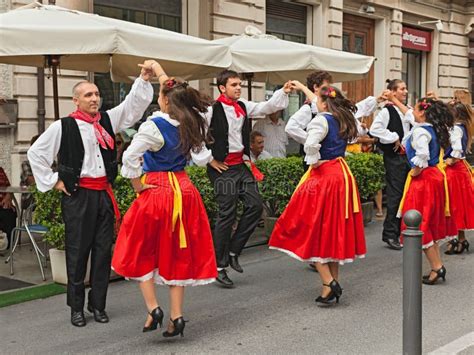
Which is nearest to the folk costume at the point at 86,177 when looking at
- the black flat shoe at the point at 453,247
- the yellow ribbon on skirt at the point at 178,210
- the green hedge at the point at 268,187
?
the yellow ribbon on skirt at the point at 178,210

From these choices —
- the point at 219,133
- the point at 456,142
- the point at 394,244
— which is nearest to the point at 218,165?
the point at 219,133

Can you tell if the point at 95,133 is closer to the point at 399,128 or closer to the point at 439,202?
the point at 439,202

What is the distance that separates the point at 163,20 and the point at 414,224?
10472 millimetres

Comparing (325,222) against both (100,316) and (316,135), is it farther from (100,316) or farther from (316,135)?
(100,316)

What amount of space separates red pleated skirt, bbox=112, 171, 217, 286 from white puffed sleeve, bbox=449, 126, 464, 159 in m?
3.90

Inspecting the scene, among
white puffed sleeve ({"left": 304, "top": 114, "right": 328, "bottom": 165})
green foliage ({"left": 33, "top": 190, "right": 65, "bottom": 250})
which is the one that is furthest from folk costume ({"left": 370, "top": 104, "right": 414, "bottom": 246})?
green foliage ({"left": 33, "top": 190, "right": 65, "bottom": 250})

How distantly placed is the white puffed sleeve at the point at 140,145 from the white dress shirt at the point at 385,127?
3884 mm

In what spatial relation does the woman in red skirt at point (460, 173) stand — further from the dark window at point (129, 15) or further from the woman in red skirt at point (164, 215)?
the dark window at point (129, 15)

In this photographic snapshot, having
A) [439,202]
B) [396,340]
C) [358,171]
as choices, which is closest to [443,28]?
[358,171]

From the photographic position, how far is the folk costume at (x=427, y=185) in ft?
21.5

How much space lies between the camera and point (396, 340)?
5.03 m

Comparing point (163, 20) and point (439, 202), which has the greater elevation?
point (163, 20)

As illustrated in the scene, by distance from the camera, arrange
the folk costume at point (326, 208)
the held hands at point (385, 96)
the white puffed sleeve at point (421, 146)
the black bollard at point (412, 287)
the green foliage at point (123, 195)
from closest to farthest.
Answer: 1. the black bollard at point (412, 287)
2. the folk costume at point (326, 208)
3. the white puffed sleeve at point (421, 146)
4. the green foliage at point (123, 195)
5. the held hands at point (385, 96)

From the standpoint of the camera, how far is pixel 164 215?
16.0ft
